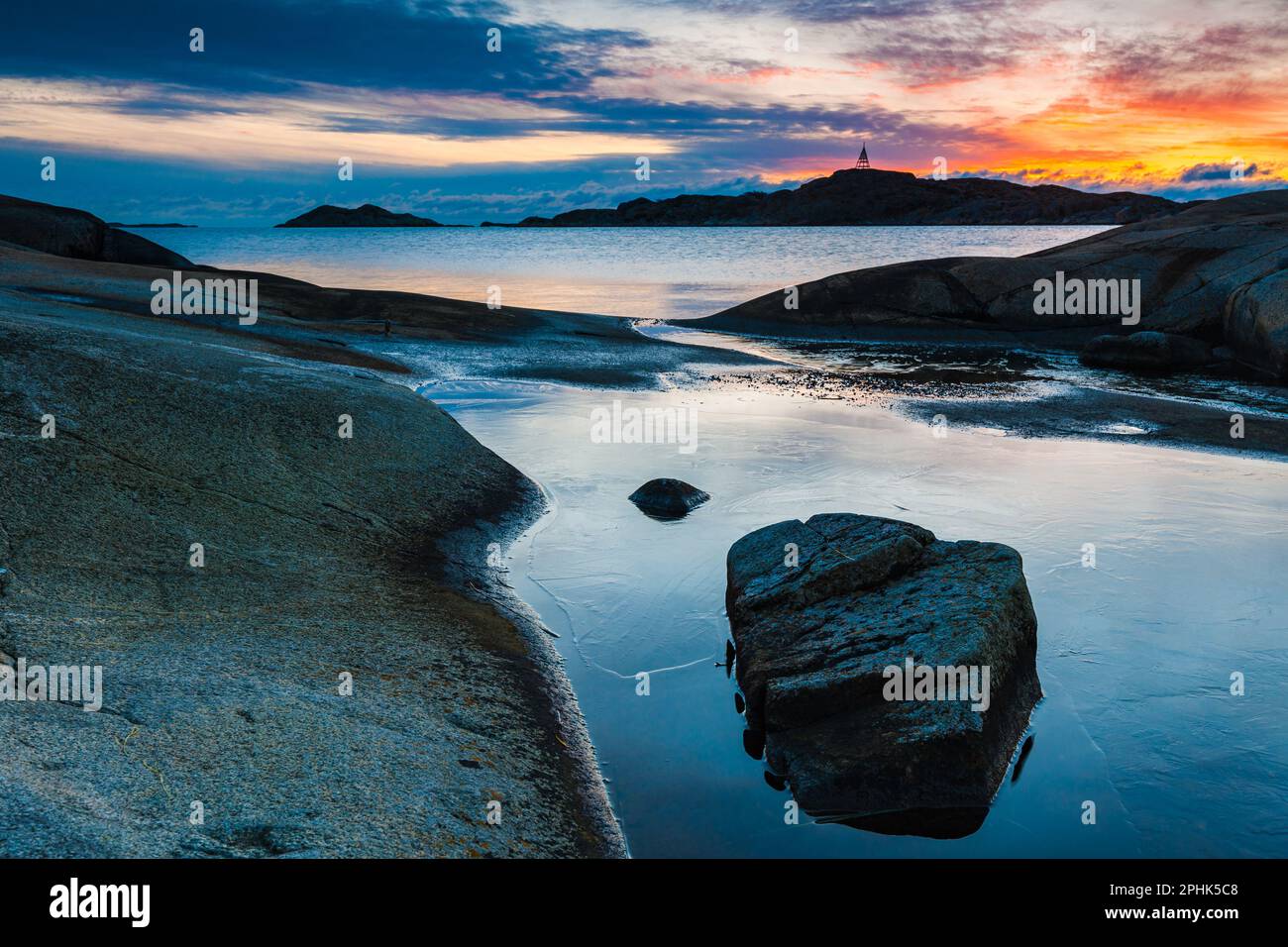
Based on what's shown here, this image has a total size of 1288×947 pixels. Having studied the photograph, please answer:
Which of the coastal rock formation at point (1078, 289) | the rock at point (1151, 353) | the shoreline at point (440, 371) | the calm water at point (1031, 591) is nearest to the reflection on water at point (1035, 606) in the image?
the calm water at point (1031, 591)

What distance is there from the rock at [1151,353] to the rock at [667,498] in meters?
19.0

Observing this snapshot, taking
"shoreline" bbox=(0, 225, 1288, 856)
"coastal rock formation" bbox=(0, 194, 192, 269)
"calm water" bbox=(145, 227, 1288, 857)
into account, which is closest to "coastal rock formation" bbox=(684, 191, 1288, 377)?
"shoreline" bbox=(0, 225, 1288, 856)

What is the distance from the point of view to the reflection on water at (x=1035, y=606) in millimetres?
6617

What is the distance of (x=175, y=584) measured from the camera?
8.15m

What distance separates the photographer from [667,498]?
13.2m

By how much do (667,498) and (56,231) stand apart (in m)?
42.1

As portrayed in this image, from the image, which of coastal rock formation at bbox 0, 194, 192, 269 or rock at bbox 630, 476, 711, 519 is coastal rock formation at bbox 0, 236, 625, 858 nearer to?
rock at bbox 630, 476, 711, 519

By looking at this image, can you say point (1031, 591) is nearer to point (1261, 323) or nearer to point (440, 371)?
point (440, 371)

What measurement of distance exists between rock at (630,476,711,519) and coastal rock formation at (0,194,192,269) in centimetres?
3775

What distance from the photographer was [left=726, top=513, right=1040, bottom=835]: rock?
21.9 feet

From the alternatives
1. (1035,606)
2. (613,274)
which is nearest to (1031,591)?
(1035,606)
